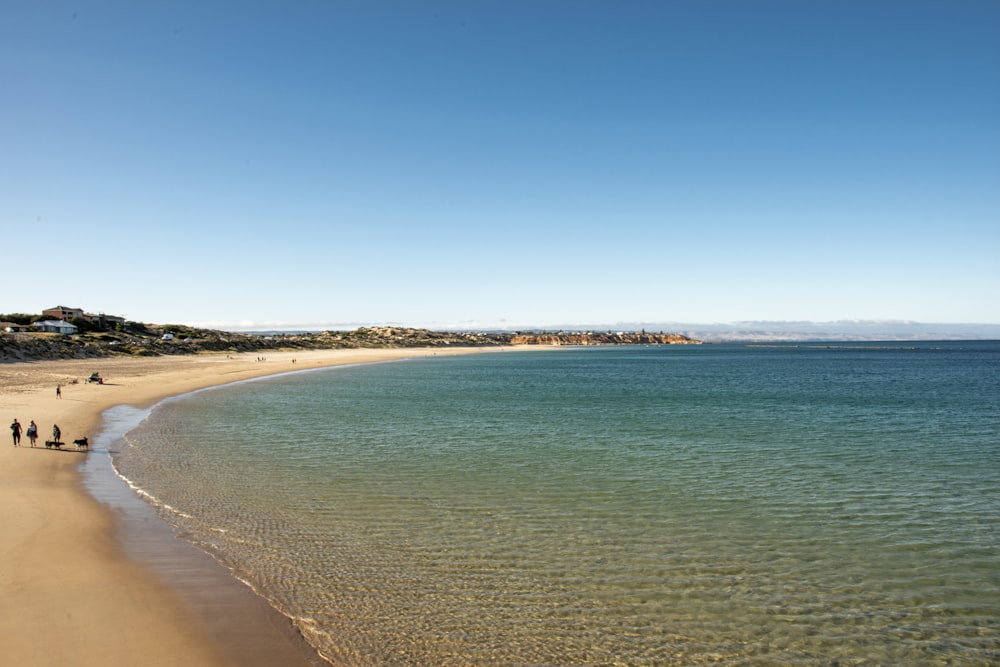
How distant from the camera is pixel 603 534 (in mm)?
13836

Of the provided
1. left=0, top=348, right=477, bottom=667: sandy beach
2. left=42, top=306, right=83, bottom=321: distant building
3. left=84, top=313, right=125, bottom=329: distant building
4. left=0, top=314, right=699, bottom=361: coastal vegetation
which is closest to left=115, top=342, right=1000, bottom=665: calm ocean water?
left=0, top=348, right=477, bottom=667: sandy beach

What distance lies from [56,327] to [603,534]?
413 ft

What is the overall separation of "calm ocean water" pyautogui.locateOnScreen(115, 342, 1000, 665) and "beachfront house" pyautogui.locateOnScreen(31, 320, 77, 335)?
96335 millimetres

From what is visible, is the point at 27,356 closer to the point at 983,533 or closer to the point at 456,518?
the point at 456,518

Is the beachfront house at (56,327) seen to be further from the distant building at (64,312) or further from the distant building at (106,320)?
the distant building at (64,312)

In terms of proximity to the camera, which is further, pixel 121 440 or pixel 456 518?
pixel 121 440

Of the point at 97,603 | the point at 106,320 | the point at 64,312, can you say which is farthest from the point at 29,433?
the point at 64,312

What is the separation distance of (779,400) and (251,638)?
4474 cm

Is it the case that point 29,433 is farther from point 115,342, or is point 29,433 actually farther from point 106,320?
point 106,320

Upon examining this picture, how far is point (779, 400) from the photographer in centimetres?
4509

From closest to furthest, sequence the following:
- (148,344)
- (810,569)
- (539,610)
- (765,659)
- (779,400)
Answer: (765,659), (539,610), (810,569), (779,400), (148,344)

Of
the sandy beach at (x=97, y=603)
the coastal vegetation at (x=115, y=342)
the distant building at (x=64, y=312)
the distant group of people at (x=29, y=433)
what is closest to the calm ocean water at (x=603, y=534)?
the sandy beach at (x=97, y=603)

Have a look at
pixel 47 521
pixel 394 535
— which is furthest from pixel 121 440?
pixel 394 535

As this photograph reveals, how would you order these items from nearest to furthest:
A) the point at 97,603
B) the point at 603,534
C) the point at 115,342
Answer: the point at 97,603 → the point at 603,534 → the point at 115,342
